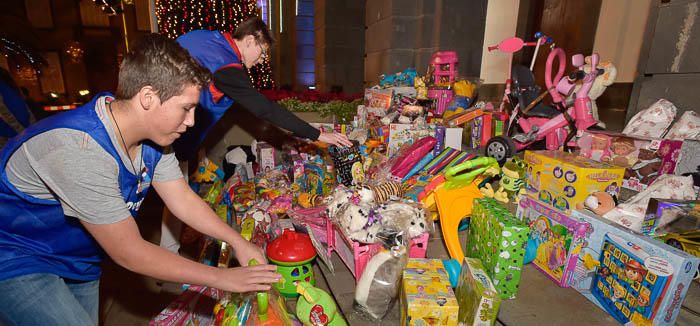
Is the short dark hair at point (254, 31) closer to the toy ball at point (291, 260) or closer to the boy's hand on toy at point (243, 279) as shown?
the toy ball at point (291, 260)

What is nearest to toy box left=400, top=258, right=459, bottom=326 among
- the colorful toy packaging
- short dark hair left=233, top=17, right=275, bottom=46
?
the colorful toy packaging

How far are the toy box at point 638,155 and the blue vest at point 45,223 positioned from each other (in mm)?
3097

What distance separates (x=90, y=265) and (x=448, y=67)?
13.3 feet

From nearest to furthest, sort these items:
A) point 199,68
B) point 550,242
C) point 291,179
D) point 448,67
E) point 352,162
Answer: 1. point 199,68
2. point 550,242
3. point 352,162
4. point 291,179
5. point 448,67

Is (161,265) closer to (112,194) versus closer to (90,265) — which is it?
(112,194)

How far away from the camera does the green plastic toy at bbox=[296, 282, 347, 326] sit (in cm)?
152

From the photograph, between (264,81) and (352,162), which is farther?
(264,81)

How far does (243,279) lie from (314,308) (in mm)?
463

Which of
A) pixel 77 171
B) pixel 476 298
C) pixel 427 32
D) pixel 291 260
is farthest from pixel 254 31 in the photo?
pixel 427 32

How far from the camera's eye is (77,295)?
5.06ft

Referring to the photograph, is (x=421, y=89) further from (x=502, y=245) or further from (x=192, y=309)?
(x=192, y=309)

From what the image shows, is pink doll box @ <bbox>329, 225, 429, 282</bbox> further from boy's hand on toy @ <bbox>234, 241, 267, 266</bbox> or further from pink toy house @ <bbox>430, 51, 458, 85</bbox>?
pink toy house @ <bbox>430, 51, 458, 85</bbox>

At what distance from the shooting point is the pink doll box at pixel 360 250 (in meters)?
1.86

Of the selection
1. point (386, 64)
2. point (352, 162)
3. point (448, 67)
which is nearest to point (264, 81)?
point (386, 64)
